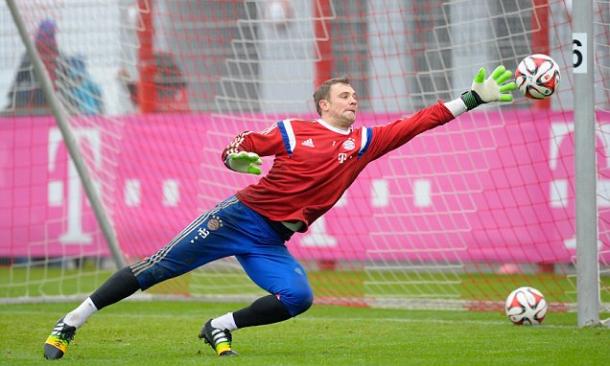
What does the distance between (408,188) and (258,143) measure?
6.21 metres

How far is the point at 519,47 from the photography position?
12.2 m

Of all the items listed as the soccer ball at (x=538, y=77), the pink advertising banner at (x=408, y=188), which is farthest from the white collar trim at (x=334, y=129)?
the pink advertising banner at (x=408, y=188)

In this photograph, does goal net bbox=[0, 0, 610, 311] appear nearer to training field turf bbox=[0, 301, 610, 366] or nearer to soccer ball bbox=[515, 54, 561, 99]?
training field turf bbox=[0, 301, 610, 366]

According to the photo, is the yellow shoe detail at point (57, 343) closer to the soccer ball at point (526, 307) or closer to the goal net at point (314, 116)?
the soccer ball at point (526, 307)

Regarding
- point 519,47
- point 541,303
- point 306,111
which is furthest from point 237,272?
point 541,303

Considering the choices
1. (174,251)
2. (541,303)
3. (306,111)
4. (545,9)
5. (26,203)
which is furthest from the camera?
(26,203)

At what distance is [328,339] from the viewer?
30.5ft

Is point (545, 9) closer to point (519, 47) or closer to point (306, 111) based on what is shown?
point (519, 47)

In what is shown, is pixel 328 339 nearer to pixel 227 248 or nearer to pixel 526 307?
pixel 227 248

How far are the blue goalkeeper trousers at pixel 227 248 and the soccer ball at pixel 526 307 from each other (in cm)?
258

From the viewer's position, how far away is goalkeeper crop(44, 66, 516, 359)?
818 centimetres

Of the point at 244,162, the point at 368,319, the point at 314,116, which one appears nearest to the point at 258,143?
the point at 244,162

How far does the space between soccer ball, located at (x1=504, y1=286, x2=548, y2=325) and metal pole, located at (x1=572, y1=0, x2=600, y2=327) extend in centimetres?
38

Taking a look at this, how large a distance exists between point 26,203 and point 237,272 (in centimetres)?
309
